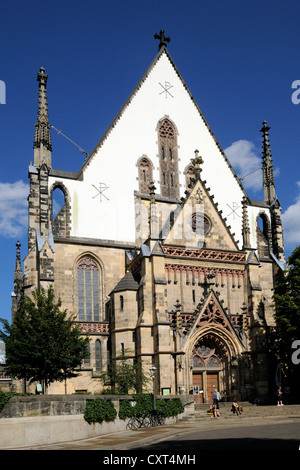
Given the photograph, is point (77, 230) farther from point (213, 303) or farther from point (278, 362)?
point (278, 362)

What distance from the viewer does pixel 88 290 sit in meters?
39.2

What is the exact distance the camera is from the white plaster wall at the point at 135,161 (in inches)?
1591

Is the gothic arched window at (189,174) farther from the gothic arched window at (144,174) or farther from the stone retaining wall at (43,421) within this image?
the stone retaining wall at (43,421)

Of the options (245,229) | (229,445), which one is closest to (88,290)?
(245,229)

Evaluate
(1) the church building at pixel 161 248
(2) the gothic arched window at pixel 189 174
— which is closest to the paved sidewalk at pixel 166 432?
(1) the church building at pixel 161 248

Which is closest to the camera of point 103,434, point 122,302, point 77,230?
point 103,434

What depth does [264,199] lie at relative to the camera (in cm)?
4703

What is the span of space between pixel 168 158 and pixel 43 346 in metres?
19.7

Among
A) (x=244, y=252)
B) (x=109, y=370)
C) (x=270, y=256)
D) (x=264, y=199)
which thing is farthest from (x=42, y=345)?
(x=264, y=199)

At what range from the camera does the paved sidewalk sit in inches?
774

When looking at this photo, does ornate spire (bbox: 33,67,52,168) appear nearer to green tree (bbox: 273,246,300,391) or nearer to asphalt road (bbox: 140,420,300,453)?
green tree (bbox: 273,246,300,391)

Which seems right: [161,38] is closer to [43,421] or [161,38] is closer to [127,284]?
[127,284]

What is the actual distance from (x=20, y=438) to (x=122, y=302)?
1720 cm

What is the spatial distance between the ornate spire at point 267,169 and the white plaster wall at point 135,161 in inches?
100
